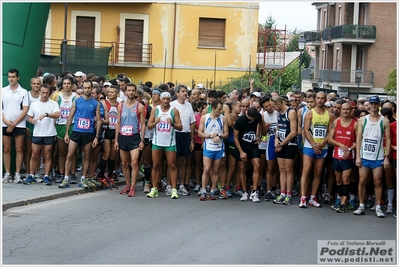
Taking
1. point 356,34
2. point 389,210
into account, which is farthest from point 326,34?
point 389,210

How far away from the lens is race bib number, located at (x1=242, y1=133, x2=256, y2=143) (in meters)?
14.8

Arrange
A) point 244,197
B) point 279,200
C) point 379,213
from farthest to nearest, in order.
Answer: point 244,197 → point 279,200 → point 379,213

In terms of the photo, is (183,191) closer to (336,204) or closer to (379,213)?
(336,204)

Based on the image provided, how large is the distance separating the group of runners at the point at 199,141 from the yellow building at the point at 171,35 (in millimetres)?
25243

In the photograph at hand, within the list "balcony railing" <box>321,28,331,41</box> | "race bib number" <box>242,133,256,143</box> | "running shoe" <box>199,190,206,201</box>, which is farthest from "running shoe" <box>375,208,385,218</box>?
"balcony railing" <box>321,28,331,41</box>

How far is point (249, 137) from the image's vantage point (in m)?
14.8

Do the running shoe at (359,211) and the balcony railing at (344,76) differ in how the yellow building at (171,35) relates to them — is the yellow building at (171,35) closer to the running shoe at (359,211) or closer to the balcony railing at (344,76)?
the balcony railing at (344,76)

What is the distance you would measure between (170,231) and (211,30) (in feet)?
100

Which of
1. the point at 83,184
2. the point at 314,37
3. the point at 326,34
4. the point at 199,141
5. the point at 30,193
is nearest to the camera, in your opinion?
the point at 30,193

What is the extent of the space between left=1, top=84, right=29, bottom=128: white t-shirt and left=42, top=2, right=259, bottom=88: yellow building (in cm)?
2585

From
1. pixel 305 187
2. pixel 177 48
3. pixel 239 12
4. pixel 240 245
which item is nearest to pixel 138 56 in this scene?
pixel 177 48

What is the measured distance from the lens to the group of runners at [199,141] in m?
14.2

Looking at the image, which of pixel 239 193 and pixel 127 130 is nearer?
pixel 127 130

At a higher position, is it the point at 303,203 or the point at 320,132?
the point at 320,132
